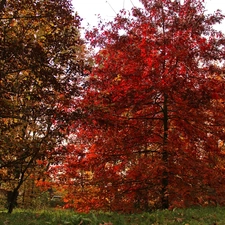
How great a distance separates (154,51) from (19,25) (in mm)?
4101

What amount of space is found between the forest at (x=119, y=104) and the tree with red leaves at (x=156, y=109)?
0.03 metres

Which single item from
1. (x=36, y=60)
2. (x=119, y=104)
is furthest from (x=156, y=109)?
(x=36, y=60)

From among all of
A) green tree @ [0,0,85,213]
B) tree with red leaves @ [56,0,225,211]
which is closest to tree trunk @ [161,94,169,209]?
tree with red leaves @ [56,0,225,211]

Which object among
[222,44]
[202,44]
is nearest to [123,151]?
[202,44]

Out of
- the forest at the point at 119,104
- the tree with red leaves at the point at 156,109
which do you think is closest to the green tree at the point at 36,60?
the forest at the point at 119,104

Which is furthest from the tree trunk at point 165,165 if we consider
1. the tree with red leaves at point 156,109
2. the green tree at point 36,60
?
the green tree at point 36,60

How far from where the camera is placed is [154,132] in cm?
1032

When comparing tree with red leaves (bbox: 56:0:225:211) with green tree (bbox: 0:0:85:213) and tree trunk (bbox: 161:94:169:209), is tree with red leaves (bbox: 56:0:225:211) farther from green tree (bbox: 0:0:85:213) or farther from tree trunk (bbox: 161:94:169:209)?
green tree (bbox: 0:0:85:213)

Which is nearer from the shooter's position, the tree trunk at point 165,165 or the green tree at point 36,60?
the green tree at point 36,60

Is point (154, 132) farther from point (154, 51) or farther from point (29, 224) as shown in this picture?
point (29, 224)

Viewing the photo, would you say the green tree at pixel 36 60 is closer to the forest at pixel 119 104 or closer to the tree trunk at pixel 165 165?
the forest at pixel 119 104

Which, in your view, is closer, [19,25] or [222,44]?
[19,25]

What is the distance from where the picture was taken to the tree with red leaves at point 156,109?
346 inches

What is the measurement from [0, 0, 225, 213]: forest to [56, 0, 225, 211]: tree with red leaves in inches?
1.3
